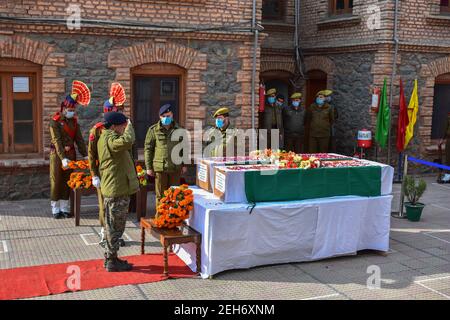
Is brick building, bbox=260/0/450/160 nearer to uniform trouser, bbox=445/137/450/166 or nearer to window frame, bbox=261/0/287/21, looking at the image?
window frame, bbox=261/0/287/21

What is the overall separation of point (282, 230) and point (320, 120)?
22.2ft

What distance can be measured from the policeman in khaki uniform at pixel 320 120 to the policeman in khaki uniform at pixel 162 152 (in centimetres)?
566

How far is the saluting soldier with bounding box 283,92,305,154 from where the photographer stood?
13656mm

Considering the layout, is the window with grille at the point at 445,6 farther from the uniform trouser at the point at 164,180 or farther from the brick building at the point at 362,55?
the uniform trouser at the point at 164,180

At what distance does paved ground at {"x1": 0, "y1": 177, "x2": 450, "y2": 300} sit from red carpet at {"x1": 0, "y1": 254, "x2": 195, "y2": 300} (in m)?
0.17

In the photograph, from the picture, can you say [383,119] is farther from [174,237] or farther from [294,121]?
[174,237]

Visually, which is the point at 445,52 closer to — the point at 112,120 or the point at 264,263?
the point at 264,263

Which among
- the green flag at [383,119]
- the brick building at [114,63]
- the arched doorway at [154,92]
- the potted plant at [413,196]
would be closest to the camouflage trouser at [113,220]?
the brick building at [114,63]

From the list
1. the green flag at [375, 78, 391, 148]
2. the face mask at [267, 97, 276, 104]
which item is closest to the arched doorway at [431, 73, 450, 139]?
the green flag at [375, 78, 391, 148]

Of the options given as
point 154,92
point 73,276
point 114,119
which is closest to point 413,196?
point 154,92

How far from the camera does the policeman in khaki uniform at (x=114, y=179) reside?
6.67 m

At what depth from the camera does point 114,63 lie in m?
10.8

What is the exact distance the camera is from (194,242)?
6836 millimetres

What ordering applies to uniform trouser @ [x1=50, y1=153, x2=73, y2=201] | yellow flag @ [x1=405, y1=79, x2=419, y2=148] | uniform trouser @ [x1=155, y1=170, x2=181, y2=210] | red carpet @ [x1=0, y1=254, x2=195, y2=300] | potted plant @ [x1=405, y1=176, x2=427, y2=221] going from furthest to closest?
yellow flag @ [x1=405, y1=79, x2=419, y2=148], potted plant @ [x1=405, y1=176, x2=427, y2=221], uniform trouser @ [x1=50, y1=153, x2=73, y2=201], uniform trouser @ [x1=155, y1=170, x2=181, y2=210], red carpet @ [x1=0, y1=254, x2=195, y2=300]
